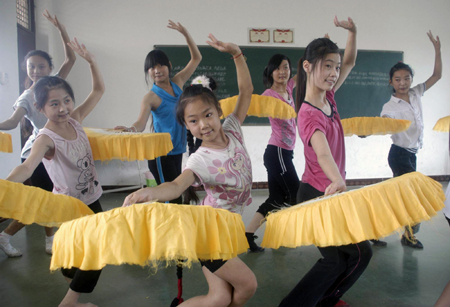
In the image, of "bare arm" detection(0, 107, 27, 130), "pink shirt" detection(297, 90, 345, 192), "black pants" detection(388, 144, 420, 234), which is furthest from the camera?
"black pants" detection(388, 144, 420, 234)

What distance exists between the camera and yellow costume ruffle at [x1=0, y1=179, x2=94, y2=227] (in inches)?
52.9

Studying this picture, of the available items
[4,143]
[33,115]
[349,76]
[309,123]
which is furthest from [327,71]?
[349,76]

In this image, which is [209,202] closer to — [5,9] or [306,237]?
[306,237]

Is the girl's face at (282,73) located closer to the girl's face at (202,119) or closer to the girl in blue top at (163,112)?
the girl in blue top at (163,112)

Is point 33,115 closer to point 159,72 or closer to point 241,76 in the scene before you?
point 159,72

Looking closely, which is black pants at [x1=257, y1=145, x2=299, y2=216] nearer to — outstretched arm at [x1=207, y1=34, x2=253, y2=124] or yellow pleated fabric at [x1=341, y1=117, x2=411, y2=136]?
yellow pleated fabric at [x1=341, y1=117, x2=411, y2=136]

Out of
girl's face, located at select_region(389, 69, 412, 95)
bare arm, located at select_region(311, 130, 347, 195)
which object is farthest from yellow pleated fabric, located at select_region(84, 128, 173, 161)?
girl's face, located at select_region(389, 69, 412, 95)

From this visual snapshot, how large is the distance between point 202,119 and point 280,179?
1.44 meters

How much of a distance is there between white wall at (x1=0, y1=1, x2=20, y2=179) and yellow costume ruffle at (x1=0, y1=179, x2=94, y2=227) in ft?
8.97

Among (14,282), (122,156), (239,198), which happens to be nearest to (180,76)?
(122,156)

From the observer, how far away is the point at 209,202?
172 centimetres

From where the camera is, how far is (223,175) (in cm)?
165

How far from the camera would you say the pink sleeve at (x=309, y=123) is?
5.59 ft

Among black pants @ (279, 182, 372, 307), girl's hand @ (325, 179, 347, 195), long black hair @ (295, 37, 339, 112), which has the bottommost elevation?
black pants @ (279, 182, 372, 307)
